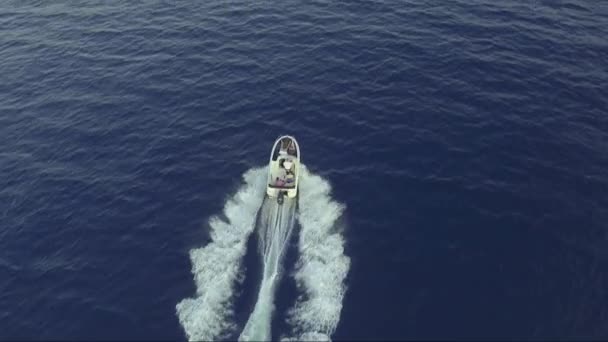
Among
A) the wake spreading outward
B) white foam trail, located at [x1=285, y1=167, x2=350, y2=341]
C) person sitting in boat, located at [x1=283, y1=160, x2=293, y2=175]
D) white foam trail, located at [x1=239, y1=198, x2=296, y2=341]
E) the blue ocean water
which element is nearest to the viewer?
white foam trail, located at [x1=239, y1=198, x2=296, y2=341]

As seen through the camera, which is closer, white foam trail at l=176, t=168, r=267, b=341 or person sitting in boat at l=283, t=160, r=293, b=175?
white foam trail at l=176, t=168, r=267, b=341

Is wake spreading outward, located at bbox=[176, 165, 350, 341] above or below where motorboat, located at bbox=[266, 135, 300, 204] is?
below

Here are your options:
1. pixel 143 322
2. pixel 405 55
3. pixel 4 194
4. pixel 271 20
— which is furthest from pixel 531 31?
pixel 4 194

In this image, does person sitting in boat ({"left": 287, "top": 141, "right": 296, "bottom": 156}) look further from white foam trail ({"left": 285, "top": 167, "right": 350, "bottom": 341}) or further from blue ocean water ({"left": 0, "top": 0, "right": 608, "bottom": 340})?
white foam trail ({"left": 285, "top": 167, "right": 350, "bottom": 341})

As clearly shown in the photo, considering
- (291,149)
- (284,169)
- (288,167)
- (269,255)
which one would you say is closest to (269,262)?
(269,255)

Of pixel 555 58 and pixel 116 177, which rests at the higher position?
pixel 555 58

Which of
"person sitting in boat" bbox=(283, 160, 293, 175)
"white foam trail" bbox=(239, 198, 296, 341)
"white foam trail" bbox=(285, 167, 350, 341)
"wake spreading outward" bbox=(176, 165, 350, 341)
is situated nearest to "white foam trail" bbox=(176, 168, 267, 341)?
"wake spreading outward" bbox=(176, 165, 350, 341)

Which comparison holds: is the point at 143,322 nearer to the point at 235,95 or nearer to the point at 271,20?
the point at 235,95

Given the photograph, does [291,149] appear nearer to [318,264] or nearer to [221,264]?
[318,264]
